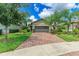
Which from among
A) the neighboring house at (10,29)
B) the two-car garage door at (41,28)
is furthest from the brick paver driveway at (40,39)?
the neighboring house at (10,29)

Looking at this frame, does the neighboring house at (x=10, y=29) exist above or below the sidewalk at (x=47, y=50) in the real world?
above

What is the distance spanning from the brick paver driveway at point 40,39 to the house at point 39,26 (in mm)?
42

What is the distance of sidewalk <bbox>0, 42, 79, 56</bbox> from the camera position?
3443 millimetres

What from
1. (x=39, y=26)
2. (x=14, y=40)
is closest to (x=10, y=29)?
(x=14, y=40)

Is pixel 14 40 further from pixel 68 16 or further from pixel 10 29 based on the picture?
pixel 68 16

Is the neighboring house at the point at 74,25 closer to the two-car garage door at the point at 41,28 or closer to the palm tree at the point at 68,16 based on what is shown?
the palm tree at the point at 68,16

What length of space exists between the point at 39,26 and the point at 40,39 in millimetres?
148

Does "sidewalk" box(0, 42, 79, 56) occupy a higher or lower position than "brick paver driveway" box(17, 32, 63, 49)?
lower

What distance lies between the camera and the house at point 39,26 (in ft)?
11.5

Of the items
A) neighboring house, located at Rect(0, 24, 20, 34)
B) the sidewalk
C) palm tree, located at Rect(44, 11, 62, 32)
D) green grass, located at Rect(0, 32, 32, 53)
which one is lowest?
the sidewalk

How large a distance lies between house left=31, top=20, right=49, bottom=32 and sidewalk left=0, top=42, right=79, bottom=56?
184 millimetres

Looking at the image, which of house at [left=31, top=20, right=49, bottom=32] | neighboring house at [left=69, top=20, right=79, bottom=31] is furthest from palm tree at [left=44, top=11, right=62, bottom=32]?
neighboring house at [left=69, top=20, right=79, bottom=31]

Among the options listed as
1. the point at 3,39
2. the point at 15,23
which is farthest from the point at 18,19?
the point at 3,39

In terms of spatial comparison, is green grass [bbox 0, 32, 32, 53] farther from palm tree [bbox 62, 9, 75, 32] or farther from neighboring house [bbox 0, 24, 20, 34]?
palm tree [bbox 62, 9, 75, 32]
